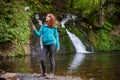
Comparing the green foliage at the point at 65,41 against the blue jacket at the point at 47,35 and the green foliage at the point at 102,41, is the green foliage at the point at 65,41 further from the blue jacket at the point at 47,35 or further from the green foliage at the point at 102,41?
the blue jacket at the point at 47,35

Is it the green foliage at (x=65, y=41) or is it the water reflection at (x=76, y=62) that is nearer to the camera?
the water reflection at (x=76, y=62)

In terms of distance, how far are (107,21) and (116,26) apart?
3.49ft

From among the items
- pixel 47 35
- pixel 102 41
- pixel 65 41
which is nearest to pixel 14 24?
pixel 65 41

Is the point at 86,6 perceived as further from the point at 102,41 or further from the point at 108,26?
the point at 102,41

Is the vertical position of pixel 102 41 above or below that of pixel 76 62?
below

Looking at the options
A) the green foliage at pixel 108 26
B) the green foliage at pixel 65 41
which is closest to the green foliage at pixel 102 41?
the green foliage at pixel 108 26

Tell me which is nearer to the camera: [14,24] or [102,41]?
[14,24]

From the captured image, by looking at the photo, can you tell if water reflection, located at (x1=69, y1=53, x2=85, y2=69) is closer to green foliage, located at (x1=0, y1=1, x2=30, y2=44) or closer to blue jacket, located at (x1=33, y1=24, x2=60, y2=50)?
green foliage, located at (x1=0, y1=1, x2=30, y2=44)

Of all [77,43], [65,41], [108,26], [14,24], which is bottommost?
[77,43]

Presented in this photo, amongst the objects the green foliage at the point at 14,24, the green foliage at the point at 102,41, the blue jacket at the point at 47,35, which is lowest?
the green foliage at the point at 102,41

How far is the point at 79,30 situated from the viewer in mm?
29781

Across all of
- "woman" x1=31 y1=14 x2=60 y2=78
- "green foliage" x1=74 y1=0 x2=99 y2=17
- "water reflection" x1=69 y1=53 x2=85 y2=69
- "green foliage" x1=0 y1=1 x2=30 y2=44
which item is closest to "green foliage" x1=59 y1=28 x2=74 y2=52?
"green foliage" x1=0 y1=1 x2=30 y2=44

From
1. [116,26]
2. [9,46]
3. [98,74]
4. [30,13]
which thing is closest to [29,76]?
[98,74]

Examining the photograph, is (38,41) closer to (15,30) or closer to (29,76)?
(15,30)
